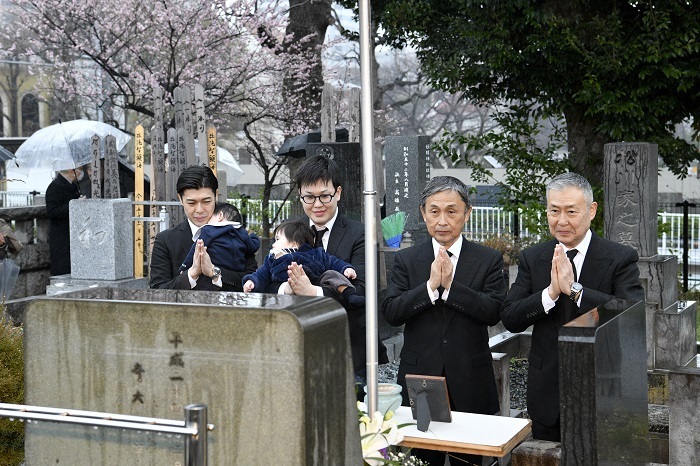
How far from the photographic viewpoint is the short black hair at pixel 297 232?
180 inches

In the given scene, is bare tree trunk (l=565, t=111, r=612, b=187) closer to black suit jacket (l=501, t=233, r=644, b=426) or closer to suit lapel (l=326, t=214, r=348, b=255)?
suit lapel (l=326, t=214, r=348, b=255)

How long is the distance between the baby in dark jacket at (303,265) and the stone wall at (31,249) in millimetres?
7766

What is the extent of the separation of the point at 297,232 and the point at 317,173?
35cm

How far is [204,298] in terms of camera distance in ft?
10.1

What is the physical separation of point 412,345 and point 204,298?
5.73ft

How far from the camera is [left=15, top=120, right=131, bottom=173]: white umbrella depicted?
13227 millimetres

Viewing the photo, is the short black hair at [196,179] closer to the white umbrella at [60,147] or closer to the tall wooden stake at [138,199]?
the tall wooden stake at [138,199]

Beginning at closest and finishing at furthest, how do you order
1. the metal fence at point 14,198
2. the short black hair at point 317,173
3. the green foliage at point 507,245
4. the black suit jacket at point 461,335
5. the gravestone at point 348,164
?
the black suit jacket at point 461,335, the short black hair at point 317,173, the gravestone at point 348,164, the green foliage at point 507,245, the metal fence at point 14,198

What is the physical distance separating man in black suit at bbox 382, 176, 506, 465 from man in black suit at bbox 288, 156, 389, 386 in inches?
10.6

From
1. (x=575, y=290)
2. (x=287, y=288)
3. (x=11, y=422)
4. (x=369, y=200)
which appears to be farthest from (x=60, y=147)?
(x=369, y=200)

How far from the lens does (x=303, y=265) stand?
454 cm

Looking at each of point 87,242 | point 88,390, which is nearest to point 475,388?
point 88,390

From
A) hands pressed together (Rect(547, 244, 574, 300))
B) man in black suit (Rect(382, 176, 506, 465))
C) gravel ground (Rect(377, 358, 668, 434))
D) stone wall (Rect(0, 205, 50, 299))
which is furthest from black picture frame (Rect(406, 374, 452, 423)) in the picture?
stone wall (Rect(0, 205, 50, 299))

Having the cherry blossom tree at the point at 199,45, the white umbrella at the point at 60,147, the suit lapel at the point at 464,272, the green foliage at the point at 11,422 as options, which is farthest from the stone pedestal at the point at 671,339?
the cherry blossom tree at the point at 199,45
